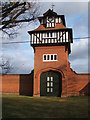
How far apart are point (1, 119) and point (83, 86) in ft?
53.9

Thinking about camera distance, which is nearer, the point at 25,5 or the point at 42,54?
the point at 25,5

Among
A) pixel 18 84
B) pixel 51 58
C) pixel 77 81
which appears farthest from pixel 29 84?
pixel 77 81

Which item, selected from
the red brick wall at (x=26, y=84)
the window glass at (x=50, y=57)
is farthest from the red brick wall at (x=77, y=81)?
the red brick wall at (x=26, y=84)

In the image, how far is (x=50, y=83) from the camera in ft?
74.2

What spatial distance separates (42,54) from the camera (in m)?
22.9

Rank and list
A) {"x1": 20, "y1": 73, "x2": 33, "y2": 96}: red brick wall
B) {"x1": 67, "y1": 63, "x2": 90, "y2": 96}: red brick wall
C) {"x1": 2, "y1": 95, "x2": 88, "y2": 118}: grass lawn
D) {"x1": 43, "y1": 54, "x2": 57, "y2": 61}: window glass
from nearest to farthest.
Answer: {"x1": 2, "y1": 95, "x2": 88, "y2": 118}: grass lawn < {"x1": 43, "y1": 54, "x2": 57, "y2": 61}: window glass < {"x1": 67, "y1": 63, "x2": 90, "y2": 96}: red brick wall < {"x1": 20, "y1": 73, "x2": 33, "y2": 96}: red brick wall

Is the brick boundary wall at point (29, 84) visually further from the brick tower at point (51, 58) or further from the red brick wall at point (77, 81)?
the brick tower at point (51, 58)

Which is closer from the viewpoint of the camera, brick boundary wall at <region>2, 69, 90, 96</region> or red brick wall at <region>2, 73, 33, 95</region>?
brick boundary wall at <region>2, 69, 90, 96</region>

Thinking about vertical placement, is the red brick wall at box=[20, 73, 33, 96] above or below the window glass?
below

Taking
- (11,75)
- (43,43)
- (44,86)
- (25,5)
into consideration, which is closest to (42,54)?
(43,43)

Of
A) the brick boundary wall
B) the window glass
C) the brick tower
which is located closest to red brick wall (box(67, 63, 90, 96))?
the brick boundary wall

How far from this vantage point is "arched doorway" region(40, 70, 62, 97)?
73.3ft

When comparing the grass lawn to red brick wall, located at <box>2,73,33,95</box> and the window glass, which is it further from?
red brick wall, located at <box>2,73,33,95</box>

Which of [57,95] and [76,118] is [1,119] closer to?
[76,118]
